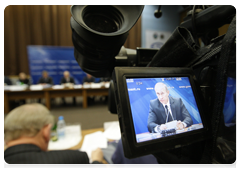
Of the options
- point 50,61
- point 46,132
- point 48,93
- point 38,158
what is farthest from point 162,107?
point 50,61

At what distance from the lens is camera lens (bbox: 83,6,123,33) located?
0.42 meters

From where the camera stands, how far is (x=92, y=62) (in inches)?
19.0

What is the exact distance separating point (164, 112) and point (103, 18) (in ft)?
1.15

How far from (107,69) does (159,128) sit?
33cm

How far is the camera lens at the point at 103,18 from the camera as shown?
0.42 meters

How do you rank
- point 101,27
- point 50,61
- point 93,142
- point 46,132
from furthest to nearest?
point 50,61, point 93,142, point 46,132, point 101,27

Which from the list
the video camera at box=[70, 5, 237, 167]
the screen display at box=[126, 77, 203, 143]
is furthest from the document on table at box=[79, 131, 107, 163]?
the screen display at box=[126, 77, 203, 143]

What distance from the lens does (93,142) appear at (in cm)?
91

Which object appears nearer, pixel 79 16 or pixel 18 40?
pixel 79 16

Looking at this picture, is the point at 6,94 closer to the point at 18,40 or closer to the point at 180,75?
the point at 18,40

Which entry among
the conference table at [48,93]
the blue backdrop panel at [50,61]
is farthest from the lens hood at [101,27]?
the blue backdrop panel at [50,61]

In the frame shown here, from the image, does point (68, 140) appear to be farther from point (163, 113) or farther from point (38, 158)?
point (163, 113)

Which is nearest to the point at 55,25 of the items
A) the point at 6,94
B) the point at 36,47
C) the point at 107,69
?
the point at 36,47

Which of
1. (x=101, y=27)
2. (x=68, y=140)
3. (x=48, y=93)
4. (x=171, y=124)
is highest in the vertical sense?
(x=101, y=27)
